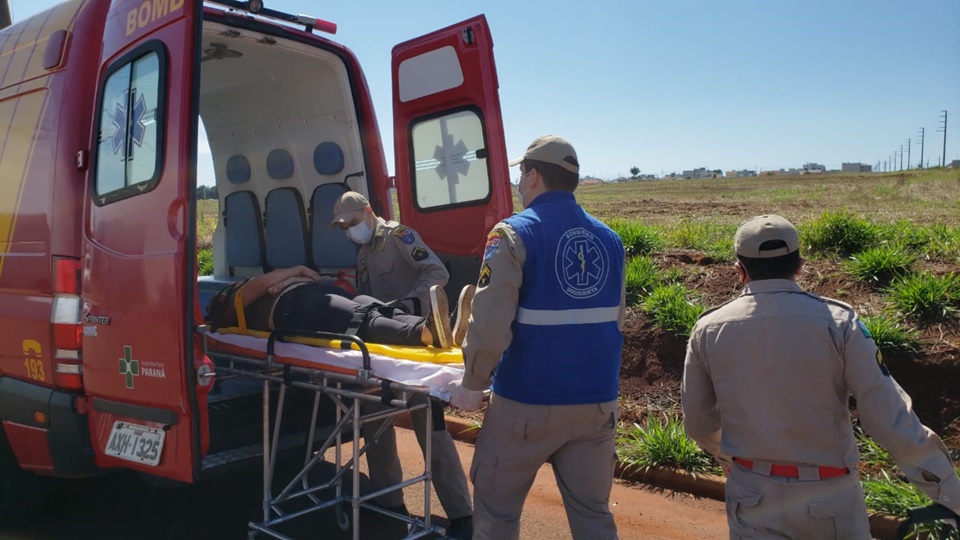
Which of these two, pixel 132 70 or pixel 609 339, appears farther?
pixel 132 70

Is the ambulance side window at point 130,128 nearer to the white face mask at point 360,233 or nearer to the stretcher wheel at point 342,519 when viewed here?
the white face mask at point 360,233

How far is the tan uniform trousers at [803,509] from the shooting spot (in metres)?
2.27

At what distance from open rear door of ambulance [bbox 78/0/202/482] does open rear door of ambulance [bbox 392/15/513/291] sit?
1.83m

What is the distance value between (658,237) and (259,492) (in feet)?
16.7

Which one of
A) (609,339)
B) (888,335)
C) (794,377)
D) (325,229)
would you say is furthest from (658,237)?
(794,377)

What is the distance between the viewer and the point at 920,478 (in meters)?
2.17

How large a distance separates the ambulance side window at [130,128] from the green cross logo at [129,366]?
2.28ft

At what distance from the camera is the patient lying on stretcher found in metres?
3.70

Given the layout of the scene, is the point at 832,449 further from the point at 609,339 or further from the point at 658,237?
the point at 658,237

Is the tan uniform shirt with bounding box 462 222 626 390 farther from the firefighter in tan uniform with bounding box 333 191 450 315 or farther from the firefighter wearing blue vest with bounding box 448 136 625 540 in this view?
the firefighter in tan uniform with bounding box 333 191 450 315

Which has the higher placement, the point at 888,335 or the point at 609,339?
the point at 609,339

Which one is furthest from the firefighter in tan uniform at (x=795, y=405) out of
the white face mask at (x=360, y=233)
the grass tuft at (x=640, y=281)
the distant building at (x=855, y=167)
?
the distant building at (x=855, y=167)

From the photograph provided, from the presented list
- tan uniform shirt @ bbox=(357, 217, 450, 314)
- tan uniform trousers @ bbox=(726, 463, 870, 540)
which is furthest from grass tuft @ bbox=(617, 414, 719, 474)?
tan uniform trousers @ bbox=(726, 463, 870, 540)

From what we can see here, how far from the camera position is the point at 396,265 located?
15.4 feet
